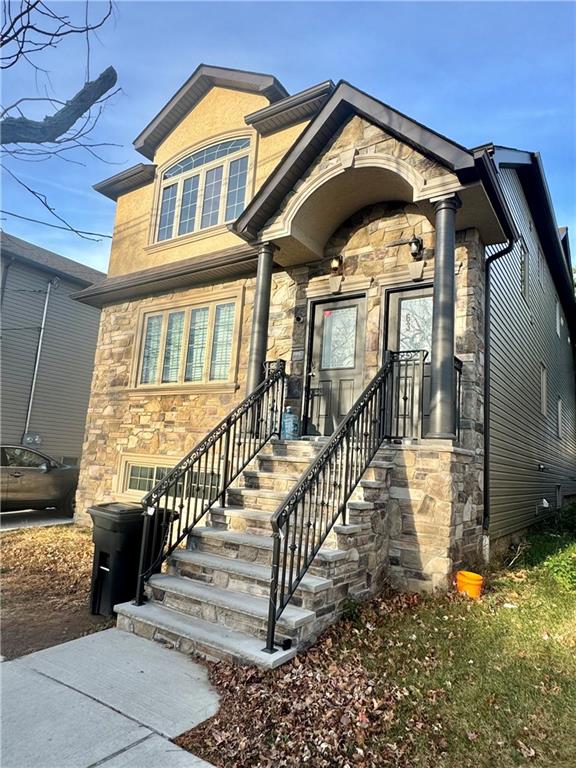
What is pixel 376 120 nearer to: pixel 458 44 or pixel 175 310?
pixel 458 44

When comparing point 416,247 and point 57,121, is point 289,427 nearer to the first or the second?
point 416,247

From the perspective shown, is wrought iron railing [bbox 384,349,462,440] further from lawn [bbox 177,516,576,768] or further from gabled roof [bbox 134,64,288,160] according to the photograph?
gabled roof [bbox 134,64,288,160]

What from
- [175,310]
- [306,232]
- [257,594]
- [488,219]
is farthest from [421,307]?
[175,310]

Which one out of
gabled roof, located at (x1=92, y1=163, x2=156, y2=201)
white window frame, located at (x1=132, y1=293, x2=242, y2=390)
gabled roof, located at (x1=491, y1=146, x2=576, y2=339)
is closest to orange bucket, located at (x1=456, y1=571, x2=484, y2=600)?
white window frame, located at (x1=132, y1=293, x2=242, y2=390)

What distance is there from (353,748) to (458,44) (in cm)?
648

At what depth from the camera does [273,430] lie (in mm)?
6605

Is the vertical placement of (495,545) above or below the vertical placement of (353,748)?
above

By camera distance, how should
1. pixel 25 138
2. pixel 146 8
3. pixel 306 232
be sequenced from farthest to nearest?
1. pixel 306 232
2. pixel 146 8
3. pixel 25 138

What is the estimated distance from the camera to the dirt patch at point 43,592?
3947 mm

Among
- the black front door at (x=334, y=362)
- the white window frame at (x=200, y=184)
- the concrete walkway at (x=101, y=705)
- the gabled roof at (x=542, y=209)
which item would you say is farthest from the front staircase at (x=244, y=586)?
the white window frame at (x=200, y=184)

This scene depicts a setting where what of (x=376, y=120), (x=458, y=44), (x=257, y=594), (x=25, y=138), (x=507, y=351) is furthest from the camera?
(x=507, y=351)

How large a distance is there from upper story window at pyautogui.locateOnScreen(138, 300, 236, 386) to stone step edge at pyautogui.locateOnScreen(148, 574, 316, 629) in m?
4.09

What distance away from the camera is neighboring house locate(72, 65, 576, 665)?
14.4 feet

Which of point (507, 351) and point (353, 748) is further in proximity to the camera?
point (507, 351)
